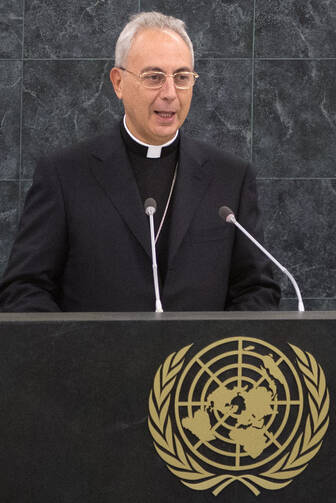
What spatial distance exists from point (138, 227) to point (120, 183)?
6.8 inches

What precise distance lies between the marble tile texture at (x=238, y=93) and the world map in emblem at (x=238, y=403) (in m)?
3.12

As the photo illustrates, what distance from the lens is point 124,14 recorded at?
4344 mm

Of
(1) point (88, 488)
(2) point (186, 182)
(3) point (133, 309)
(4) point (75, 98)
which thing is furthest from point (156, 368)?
(4) point (75, 98)

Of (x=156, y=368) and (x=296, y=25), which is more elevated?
(x=296, y=25)

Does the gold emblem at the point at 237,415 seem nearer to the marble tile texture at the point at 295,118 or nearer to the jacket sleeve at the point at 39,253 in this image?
the jacket sleeve at the point at 39,253

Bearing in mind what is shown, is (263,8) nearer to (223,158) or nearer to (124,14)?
(124,14)

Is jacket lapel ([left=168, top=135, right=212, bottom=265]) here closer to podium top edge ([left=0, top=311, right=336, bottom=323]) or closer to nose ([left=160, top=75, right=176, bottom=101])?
nose ([left=160, top=75, right=176, bottom=101])

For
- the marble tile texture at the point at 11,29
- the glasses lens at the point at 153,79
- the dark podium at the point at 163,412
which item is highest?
the marble tile texture at the point at 11,29

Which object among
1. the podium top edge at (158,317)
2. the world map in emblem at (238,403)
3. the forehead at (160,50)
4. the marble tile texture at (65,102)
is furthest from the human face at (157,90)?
the marble tile texture at (65,102)

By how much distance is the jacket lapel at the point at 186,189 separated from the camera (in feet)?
6.91

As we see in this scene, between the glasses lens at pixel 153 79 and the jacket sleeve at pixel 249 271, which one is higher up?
the glasses lens at pixel 153 79

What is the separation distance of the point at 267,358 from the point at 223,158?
1.16m

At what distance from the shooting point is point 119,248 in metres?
2.08

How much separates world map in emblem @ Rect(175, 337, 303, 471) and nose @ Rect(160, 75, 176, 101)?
1.03 m
